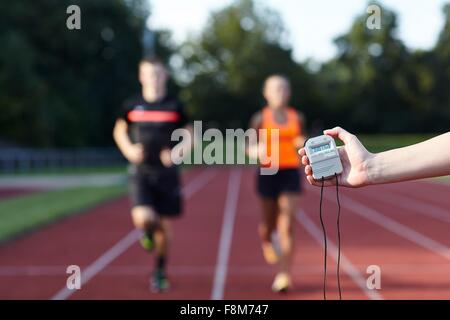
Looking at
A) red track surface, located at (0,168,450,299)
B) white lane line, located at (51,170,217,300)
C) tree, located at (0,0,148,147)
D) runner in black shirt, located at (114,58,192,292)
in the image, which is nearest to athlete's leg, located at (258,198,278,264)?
red track surface, located at (0,168,450,299)

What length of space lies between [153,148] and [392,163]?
4183 millimetres

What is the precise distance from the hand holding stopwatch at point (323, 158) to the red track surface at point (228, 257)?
390 cm

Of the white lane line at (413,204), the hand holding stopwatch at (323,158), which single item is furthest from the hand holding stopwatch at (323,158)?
the white lane line at (413,204)

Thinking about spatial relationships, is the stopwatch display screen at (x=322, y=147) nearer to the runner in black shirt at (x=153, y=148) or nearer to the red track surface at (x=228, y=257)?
the red track surface at (x=228, y=257)

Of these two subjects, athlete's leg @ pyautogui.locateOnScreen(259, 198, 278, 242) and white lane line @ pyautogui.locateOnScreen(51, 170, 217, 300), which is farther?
athlete's leg @ pyautogui.locateOnScreen(259, 198, 278, 242)

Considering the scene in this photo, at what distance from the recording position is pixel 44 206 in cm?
1439

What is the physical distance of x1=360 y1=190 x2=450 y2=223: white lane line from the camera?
1354 centimetres

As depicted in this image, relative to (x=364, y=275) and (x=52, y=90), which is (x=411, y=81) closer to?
(x=364, y=275)

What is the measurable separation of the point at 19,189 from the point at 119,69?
19.2 m

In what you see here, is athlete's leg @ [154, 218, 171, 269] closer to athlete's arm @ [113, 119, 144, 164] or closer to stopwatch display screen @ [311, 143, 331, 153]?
athlete's arm @ [113, 119, 144, 164]

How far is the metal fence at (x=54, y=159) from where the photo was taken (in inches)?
1100

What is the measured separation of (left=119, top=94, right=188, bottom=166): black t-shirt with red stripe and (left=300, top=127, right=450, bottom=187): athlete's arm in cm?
401

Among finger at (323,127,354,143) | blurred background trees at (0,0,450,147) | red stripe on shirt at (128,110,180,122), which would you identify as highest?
blurred background trees at (0,0,450,147)
